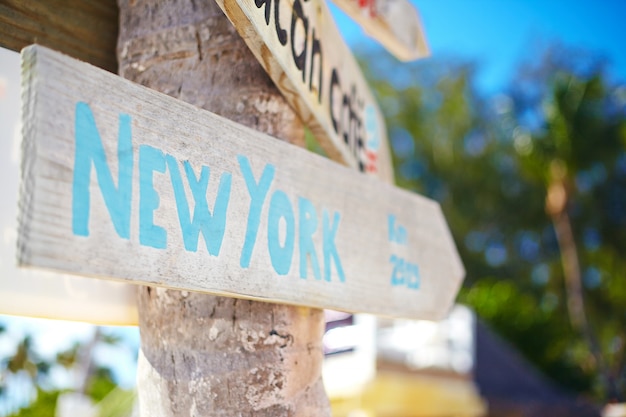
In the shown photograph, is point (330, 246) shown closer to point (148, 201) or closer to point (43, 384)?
point (148, 201)

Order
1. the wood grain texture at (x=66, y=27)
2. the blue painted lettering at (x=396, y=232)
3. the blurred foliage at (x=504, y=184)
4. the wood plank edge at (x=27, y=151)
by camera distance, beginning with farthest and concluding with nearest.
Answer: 1. the blurred foliage at (x=504, y=184)
2. the blue painted lettering at (x=396, y=232)
3. the wood grain texture at (x=66, y=27)
4. the wood plank edge at (x=27, y=151)

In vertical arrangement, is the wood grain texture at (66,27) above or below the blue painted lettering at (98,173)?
above

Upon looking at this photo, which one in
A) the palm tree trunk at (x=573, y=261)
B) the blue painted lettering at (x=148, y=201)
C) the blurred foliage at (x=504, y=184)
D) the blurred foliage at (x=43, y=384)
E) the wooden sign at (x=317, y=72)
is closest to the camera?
the blue painted lettering at (x=148, y=201)

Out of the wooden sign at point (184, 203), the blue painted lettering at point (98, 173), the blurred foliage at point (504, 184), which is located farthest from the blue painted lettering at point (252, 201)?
the blurred foliage at point (504, 184)

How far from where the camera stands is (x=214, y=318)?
140 centimetres

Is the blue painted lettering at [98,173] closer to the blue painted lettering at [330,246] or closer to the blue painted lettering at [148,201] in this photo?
the blue painted lettering at [148,201]

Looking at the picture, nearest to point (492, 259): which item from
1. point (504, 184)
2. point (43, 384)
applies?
point (504, 184)

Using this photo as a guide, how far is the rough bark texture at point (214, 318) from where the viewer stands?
1.38m

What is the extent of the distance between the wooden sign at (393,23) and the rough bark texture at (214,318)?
16.2 inches

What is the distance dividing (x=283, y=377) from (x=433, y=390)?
7.02 metres

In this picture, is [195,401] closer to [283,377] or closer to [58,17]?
[283,377]

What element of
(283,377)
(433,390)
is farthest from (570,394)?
(283,377)

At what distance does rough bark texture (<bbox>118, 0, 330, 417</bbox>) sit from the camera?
1375mm

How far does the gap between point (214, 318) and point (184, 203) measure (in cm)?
33
